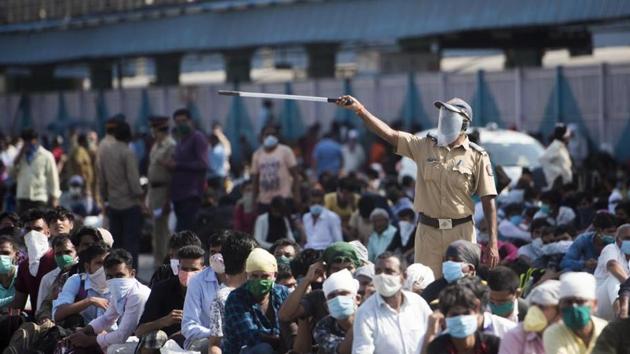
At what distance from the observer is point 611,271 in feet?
38.1

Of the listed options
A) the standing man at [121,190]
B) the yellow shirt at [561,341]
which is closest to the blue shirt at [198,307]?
the yellow shirt at [561,341]

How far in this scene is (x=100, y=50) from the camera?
4044 cm

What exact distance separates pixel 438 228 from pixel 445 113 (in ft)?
2.75

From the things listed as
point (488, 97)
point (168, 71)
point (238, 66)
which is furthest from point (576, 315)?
point (168, 71)

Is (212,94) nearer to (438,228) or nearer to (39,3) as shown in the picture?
(39,3)

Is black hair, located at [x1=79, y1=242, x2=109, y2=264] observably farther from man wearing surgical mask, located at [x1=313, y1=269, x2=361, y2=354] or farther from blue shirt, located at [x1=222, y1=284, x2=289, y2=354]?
man wearing surgical mask, located at [x1=313, y1=269, x2=361, y2=354]

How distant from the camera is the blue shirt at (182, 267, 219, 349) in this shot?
11.1 m

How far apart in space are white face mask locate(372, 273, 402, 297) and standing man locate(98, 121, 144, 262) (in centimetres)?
889

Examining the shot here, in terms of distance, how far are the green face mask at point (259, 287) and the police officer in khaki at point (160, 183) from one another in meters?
8.48

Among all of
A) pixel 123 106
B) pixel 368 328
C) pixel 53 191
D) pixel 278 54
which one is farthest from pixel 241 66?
pixel 368 328

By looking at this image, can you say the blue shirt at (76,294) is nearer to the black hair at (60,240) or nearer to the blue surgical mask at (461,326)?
the black hair at (60,240)

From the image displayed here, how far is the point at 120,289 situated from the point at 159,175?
746cm

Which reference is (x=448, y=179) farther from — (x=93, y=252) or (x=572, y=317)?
(x=572, y=317)

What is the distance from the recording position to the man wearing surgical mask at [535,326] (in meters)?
8.54
